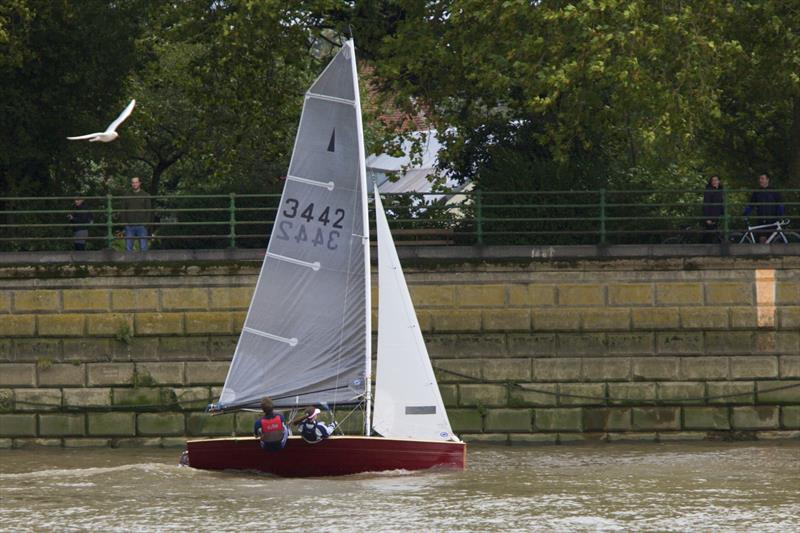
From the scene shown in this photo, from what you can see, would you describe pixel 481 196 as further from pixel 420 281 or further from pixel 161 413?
pixel 161 413

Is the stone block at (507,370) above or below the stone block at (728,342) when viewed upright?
below

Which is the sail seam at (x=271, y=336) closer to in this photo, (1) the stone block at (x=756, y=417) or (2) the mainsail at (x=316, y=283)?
(2) the mainsail at (x=316, y=283)

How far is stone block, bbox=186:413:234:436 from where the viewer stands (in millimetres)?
31078

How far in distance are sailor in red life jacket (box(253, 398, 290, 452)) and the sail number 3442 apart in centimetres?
244

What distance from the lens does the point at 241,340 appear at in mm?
26594

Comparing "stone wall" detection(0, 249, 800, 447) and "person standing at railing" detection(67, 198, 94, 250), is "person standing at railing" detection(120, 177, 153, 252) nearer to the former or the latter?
"person standing at railing" detection(67, 198, 94, 250)

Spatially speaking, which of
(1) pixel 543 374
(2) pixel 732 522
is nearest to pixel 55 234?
(1) pixel 543 374

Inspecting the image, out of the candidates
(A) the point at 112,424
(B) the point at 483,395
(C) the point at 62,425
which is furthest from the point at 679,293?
(C) the point at 62,425

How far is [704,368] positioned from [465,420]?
4241 millimetres

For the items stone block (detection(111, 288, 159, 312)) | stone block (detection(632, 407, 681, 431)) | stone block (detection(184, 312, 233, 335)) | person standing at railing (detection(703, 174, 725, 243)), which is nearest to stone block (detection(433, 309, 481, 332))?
stone block (detection(632, 407, 681, 431))

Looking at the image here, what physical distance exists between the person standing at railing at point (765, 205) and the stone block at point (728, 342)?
1981 mm

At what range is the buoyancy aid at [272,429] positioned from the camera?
85.1ft

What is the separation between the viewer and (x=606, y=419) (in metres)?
31.2

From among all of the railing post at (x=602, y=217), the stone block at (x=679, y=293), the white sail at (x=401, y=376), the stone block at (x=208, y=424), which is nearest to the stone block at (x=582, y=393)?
the stone block at (x=679, y=293)
